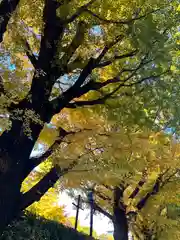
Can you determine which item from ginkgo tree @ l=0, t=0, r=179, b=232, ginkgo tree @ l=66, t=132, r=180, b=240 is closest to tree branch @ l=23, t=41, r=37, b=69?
ginkgo tree @ l=0, t=0, r=179, b=232

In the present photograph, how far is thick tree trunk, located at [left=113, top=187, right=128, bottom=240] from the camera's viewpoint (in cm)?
837

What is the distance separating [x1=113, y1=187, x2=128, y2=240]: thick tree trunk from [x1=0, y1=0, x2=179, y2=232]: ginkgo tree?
142 inches

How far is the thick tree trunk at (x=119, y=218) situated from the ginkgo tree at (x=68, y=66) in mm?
3608

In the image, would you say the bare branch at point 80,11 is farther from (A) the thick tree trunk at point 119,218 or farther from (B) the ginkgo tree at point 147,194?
(A) the thick tree trunk at point 119,218

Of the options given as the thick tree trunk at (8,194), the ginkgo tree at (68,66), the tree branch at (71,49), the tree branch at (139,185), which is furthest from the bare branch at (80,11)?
the tree branch at (139,185)

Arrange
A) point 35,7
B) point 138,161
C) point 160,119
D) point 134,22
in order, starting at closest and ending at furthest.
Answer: point 134,22 < point 35,7 < point 138,161 < point 160,119

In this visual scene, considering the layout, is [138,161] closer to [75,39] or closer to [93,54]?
[93,54]

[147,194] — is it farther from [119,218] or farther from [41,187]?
[41,187]

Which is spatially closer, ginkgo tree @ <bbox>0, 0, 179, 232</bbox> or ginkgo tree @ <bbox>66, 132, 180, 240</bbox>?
ginkgo tree @ <bbox>0, 0, 179, 232</bbox>

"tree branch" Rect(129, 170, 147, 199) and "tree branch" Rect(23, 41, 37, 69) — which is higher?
"tree branch" Rect(23, 41, 37, 69)

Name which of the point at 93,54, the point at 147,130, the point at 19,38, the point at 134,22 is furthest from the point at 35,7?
the point at 147,130

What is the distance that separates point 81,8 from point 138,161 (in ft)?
9.28

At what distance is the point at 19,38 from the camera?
177 inches

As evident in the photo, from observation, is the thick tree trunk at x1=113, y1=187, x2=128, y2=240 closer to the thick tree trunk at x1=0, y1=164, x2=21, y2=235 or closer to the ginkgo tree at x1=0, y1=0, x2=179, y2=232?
the ginkgo tree at x1=0, y1=0, x2=179, y2=232
